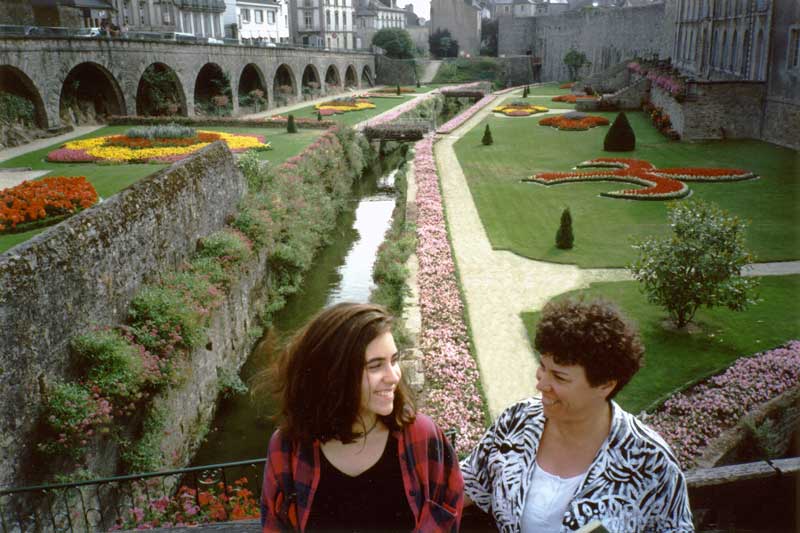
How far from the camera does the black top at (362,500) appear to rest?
2.62 meters

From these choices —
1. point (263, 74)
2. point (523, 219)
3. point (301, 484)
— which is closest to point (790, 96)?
point (523, 219)

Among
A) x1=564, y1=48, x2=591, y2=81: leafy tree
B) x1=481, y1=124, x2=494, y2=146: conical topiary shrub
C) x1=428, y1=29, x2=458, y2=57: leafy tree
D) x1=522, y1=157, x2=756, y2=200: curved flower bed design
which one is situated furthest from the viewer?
x1=428, y1=29, x2=458, y2=57: leafy tree

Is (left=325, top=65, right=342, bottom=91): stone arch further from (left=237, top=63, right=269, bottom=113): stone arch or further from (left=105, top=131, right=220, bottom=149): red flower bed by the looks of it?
(left=105, top=131, right=220, bottom=149): red flower bed

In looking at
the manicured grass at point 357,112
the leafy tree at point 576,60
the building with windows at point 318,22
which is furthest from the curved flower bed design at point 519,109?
the building with windows at point 318,22

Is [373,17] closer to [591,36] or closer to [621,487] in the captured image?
[591,36]

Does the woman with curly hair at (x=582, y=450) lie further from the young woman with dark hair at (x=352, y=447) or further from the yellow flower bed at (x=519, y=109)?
the yellow flower bed at (x=519, y=109)

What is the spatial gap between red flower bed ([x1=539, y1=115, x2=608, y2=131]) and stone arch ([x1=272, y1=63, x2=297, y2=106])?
67.0 ft

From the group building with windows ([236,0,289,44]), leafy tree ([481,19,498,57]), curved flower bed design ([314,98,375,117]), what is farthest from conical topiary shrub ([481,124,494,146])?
leafy tree ([481,19,498,57])

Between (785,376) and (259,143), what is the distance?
21504 millimetres

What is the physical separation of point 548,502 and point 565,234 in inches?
513

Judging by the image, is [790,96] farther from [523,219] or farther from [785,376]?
[785,376]

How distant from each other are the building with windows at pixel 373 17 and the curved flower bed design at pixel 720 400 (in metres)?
83.3

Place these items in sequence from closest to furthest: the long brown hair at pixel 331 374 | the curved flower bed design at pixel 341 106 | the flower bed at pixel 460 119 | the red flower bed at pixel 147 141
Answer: the long brown hair at pixel 331 374, the red flower bed at pixel 147 141, the flower bed at pixel 460 119, the curved flower bed design at pixel 341 106

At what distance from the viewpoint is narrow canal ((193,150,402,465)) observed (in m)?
10.4
